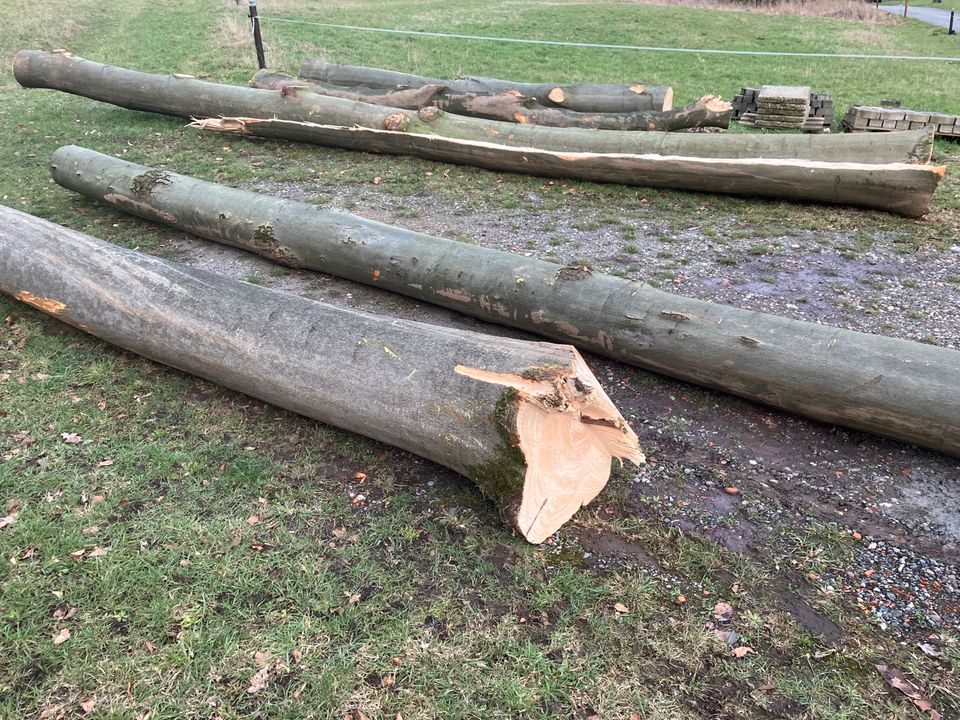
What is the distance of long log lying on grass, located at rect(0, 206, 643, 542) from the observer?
2.96m

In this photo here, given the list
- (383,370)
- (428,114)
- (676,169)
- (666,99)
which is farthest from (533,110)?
(383,370)

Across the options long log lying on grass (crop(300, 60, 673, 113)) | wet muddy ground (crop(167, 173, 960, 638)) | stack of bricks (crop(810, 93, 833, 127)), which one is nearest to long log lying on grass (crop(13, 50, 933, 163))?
wet muddy ground (crop(167, 173, 960, 638))

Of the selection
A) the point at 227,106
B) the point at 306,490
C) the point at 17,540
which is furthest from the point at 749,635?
the point at 227,106

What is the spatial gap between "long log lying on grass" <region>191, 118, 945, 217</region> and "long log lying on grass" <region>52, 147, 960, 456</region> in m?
2.67

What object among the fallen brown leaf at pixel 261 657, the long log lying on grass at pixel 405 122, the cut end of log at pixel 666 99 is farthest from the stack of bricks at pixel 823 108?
the fallen brown leaf at pixel 261 657

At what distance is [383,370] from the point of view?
3316 mm

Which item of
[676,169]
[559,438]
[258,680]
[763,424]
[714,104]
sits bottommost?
[258,680]

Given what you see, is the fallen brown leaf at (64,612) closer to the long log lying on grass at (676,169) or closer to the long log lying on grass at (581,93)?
the long log lying on grass at (676,169)

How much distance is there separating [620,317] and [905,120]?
7092mm

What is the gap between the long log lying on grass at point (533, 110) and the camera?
8.49 meters

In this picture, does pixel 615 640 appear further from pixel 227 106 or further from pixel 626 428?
pixel 227 106

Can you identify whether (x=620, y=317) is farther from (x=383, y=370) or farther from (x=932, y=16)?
(x=932, y=16)

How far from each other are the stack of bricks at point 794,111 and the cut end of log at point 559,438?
7988 mm

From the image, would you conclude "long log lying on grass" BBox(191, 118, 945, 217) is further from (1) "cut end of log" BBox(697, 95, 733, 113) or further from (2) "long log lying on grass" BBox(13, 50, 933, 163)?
(1) "cut end of log" BBox(697, 95, 733, 113)
